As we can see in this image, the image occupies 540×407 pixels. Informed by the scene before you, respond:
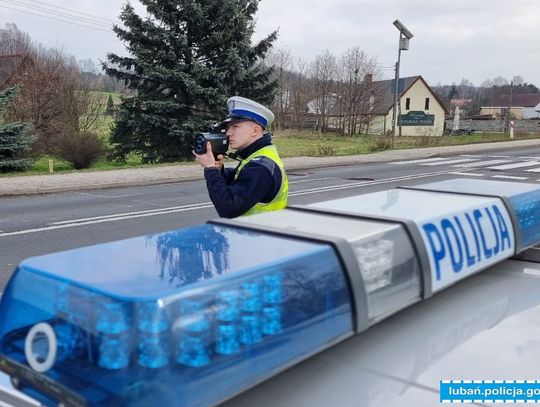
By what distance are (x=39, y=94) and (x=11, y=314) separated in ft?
91.8

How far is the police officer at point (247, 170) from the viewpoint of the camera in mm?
2805

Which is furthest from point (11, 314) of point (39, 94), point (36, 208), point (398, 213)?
point (39, 94)

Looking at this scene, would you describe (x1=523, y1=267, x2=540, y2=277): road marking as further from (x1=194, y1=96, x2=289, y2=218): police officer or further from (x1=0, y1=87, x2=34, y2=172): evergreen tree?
(x1=0, y1=87, x2=34, y2=172): evergreen tree

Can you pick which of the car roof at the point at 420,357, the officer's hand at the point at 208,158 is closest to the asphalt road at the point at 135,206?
the officer's hand at the point at 208,158

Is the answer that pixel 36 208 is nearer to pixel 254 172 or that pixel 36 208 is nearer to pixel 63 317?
pixel 254 172

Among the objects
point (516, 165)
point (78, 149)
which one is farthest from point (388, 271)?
point (516, 165)

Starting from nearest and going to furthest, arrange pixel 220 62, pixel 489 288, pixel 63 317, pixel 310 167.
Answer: pixel 63 317 < pixel 489 288 < pixel 310 167 < pixel 220 62

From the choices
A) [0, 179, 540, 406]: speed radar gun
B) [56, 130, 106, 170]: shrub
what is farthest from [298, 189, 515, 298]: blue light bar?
[56, 130, 106, 170]: shrub

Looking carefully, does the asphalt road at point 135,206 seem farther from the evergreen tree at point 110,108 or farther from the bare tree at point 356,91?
the bare tree at point 356,91

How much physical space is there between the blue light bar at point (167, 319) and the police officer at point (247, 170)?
1.13 m

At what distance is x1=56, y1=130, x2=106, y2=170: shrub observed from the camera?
67.8ft

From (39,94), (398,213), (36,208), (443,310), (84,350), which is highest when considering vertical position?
(39,94)

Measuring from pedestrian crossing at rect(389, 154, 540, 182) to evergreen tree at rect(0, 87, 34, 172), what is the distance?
1441 centimetres

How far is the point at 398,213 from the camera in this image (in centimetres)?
→ 213
